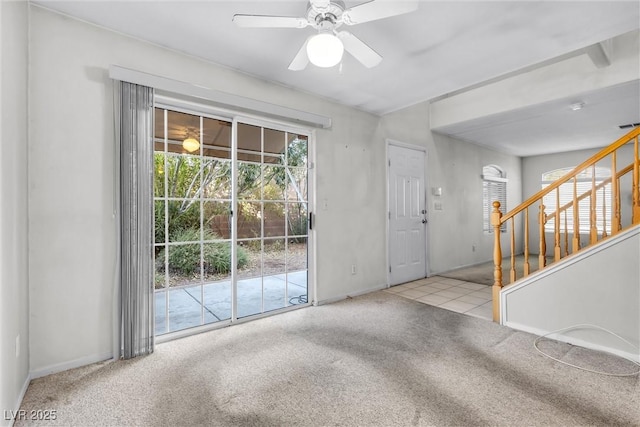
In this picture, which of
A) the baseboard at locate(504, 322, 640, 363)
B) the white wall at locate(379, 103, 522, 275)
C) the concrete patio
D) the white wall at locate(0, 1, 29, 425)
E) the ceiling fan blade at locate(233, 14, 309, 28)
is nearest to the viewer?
the white wall at locate(0, 1, 29, 425)

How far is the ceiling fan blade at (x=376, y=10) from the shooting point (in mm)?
1581

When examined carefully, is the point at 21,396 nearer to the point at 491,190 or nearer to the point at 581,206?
the point at 491,190

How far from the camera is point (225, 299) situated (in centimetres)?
350

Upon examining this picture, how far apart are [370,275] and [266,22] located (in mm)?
3197

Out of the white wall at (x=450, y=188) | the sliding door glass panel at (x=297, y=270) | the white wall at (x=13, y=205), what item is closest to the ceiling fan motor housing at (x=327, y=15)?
the white wall at (x=13, y=205)

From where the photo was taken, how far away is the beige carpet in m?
1.64

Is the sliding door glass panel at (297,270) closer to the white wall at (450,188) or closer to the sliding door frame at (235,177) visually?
the sliding door frame at (235,177)

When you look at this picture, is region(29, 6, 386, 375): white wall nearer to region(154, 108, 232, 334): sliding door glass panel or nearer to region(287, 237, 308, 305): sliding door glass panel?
region(154, 108, 232, 334): sliding door glass panel

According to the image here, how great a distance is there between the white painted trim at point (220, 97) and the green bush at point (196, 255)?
4.01 ft

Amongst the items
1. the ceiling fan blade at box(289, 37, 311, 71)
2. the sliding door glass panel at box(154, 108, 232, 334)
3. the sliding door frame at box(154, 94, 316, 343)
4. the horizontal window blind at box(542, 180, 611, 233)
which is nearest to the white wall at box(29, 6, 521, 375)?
the sliding door frame at box(154, 94, 316, 343)

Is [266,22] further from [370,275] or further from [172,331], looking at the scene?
[370,275]

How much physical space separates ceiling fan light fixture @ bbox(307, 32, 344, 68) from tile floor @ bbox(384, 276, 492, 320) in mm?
2871

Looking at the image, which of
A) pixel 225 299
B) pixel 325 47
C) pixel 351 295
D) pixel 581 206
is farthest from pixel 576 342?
pixel 581 206

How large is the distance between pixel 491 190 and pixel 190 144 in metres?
6.16
